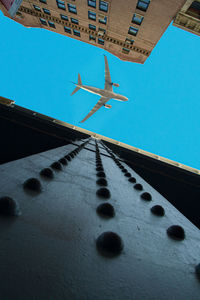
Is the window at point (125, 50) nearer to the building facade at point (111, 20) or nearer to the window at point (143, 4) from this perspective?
the building facade at point (111, 20)

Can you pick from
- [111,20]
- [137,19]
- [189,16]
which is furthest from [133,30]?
[189,16]

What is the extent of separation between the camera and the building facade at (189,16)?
52.3 feet

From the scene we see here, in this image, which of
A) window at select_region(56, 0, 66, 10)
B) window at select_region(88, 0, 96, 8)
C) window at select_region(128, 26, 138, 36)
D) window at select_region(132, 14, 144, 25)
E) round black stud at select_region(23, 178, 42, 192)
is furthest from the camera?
window at select_region(56, 0, 66, 10)

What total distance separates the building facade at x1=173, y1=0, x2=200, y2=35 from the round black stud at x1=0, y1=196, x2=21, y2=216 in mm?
20027

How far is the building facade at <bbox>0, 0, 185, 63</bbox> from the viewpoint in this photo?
17109mm

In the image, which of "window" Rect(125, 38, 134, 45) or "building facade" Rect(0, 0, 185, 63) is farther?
"window" Rect(125, 38, 134, 45)

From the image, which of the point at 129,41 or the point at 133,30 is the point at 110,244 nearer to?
the point at 133,30

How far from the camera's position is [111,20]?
66.0 feet

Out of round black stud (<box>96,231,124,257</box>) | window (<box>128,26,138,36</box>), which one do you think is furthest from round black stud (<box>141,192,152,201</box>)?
window (<box>128,26,138,36</box>)

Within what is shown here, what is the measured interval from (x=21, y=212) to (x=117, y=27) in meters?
24.3

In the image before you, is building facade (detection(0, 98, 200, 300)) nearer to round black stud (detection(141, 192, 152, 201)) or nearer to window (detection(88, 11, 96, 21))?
round black stud (detection(141, 192, 152, 201))

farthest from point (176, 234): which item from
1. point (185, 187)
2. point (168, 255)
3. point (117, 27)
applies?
point (117, 27)

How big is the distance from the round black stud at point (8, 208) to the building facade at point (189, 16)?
788 inches

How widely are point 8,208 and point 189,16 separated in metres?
21.0
